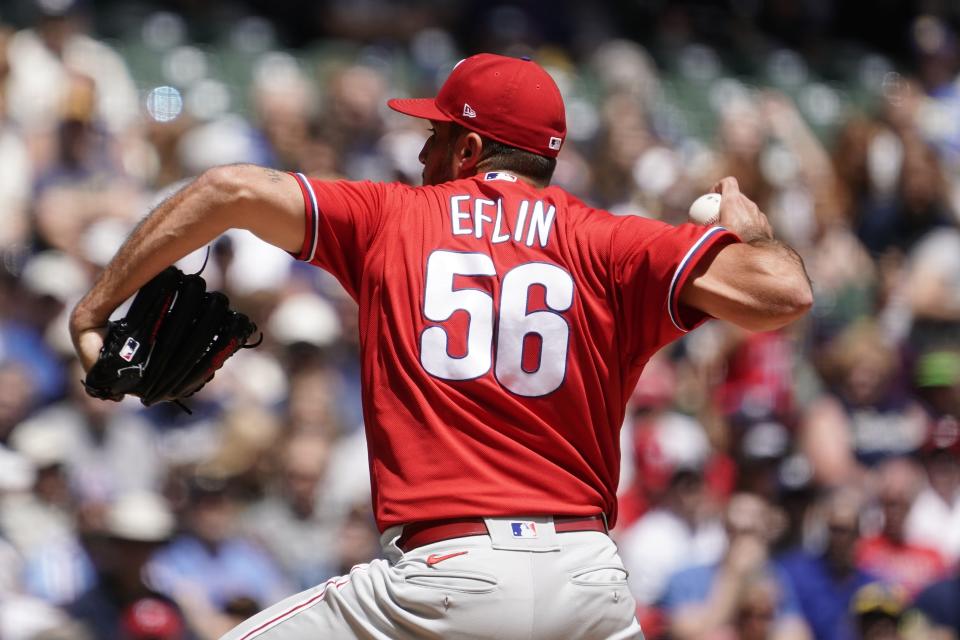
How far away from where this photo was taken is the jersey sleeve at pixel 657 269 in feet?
9.96

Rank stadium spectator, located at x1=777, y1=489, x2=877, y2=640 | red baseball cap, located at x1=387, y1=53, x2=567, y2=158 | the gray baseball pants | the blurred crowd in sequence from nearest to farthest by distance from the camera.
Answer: the gray baseball pants < red baseball cap, located at x1=387, y1=53, x2=567, y2=158 < the blurred crowd < stadium spectator, located at x1=777, y1=489, x2=877, y2=640

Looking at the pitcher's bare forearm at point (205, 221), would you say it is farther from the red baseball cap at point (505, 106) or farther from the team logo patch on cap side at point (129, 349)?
the red baseball cap at point (505, 106)

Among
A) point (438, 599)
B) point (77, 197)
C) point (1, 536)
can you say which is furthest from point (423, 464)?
point (77, 197)

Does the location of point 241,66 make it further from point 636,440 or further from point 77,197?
point 636,440

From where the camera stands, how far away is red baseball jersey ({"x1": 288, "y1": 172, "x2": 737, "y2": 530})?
304 cm

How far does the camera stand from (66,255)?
7242mm

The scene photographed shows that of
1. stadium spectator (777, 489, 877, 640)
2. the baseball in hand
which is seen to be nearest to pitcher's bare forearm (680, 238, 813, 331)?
the baseball in hand

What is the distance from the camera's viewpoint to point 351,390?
737 cm

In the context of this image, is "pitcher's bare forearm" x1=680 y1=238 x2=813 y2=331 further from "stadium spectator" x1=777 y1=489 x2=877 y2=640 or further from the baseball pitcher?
"stadium spectator" x1=777 y1=489 x2=877 y2=640

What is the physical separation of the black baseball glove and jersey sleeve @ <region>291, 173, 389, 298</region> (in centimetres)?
30

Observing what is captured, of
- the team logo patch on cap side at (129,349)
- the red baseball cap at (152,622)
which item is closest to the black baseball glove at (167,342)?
the team logo patch on cap side at (129,349)

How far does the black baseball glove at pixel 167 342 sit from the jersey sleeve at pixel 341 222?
0.30m

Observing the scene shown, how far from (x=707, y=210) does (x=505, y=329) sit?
64 centimetres

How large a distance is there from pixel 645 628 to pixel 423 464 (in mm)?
3706
